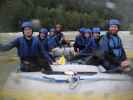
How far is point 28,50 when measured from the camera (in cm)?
1288

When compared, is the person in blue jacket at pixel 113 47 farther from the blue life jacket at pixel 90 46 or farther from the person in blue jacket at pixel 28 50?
the blue life jacket at pixel 90 46

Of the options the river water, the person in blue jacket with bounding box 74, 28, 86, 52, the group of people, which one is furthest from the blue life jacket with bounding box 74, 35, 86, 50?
the group of people

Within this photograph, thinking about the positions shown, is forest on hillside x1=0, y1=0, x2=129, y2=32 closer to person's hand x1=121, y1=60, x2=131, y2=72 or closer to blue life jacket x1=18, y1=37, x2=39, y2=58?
blue life jacket x1=18, y1=37, x2=39, y2=58

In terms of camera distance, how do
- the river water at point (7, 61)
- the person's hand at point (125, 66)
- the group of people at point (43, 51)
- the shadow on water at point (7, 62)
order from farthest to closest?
the shadow on water at point (7, 62), the river water at point (7, 61), the group of people at point (43, 51), the person's hand at point (125, 66)

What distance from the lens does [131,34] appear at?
27.2 metres

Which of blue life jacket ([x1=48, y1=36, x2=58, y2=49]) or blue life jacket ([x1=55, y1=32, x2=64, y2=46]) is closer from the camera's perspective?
blue life jacket ([x1=48, y1=36, x2=58, y2=49])

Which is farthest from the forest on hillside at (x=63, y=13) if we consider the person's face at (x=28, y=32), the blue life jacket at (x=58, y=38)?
the person's face at (x=28, y=32)

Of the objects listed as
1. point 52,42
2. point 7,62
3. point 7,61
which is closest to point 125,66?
point 52,42

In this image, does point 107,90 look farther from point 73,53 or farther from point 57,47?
point 57,47

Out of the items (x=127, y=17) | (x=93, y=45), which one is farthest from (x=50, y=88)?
(x=127, y=17)

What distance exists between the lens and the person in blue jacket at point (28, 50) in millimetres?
12773

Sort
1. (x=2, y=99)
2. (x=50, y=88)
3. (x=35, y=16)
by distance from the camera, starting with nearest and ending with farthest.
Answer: (x=50, y=88), (x=2, y=99), (x=35, y=16)

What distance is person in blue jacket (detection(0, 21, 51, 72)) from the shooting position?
41.9 ft

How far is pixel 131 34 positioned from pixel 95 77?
613 inches
